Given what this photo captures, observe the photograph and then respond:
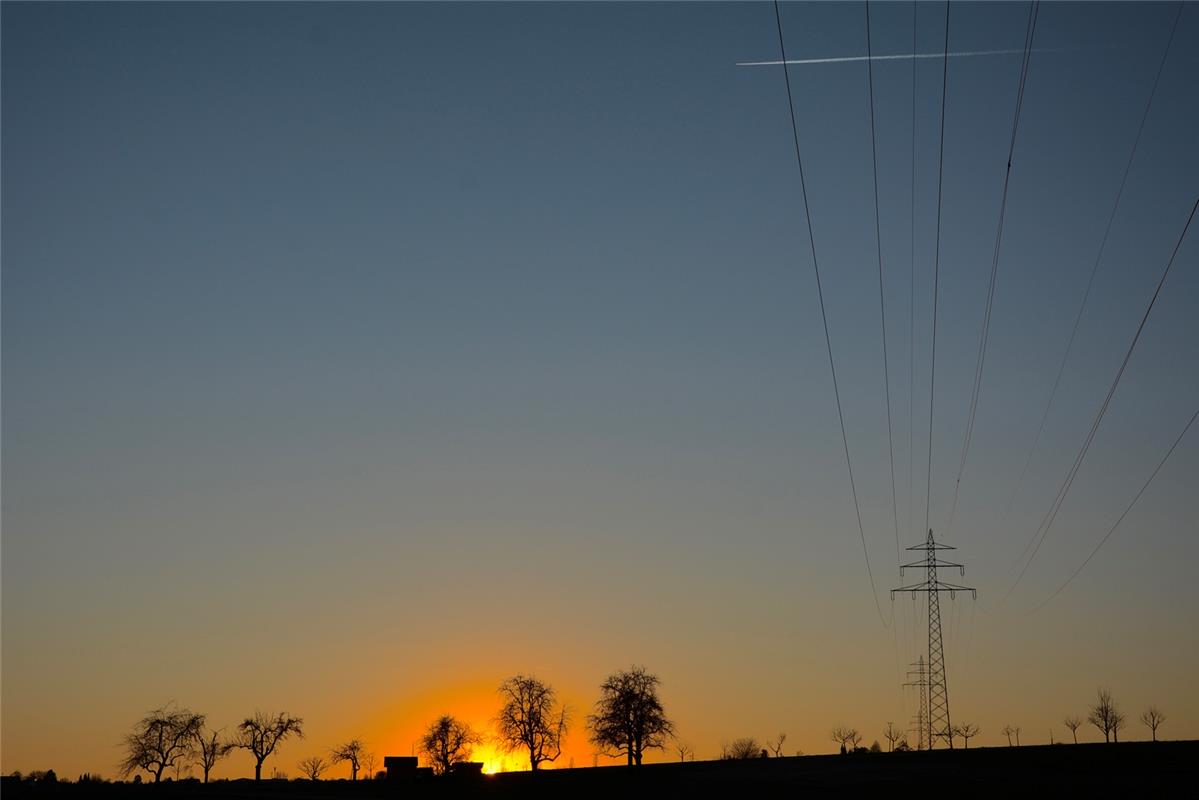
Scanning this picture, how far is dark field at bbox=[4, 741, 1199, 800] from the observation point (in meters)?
66.7

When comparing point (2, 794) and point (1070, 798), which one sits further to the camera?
point (2, 794)

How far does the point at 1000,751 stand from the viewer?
327 ft

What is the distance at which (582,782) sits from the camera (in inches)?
3307

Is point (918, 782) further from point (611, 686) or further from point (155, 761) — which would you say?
point (155, 761)

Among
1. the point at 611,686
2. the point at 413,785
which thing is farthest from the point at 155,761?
the point at 413,785

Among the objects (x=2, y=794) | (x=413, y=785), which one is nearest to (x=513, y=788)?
(x=413, y=785)

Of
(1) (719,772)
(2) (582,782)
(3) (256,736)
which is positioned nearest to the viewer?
(2) (582,782)

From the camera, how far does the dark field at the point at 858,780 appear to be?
66688mm

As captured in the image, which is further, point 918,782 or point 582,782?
point 582,782

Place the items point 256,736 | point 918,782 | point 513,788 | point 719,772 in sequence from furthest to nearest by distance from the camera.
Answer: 1. point 256,736
2. point 719,772
3. point 513,788
4. point 918,782

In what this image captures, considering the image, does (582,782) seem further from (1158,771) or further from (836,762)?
(1158,771)

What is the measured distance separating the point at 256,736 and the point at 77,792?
81.4m

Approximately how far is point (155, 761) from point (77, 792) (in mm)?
76120

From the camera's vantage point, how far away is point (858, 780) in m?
76.1
